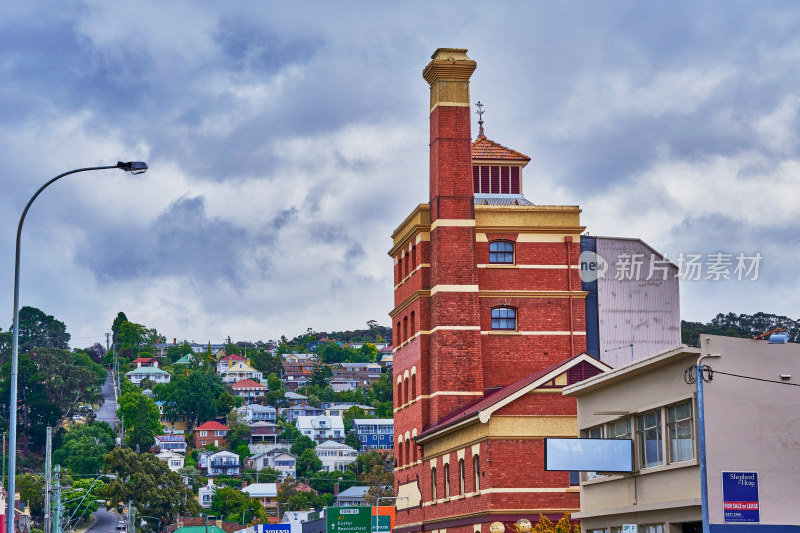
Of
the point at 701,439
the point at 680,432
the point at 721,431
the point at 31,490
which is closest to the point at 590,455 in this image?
the point at 680,432

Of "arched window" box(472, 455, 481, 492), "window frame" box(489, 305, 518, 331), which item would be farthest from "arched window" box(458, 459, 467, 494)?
"window frame" box(489, 305, 518, 331)

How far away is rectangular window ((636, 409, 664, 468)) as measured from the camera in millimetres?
35688

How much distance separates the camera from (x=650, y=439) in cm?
3638

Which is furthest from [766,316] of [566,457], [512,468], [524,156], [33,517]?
[33,517]

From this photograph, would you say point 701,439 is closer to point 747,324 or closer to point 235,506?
point 747,324

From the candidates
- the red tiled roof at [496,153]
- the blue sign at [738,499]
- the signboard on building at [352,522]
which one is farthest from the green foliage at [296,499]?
the blue sign at [738,499]

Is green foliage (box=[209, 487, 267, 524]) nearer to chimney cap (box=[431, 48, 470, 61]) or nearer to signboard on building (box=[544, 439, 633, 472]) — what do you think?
chimney cap (box=[431, 48, 470, 61])

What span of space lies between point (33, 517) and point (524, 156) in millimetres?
130366

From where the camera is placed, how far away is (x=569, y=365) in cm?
5053

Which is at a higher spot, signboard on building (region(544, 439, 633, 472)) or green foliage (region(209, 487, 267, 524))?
signboard on building (region(544, 439, 633, 472))

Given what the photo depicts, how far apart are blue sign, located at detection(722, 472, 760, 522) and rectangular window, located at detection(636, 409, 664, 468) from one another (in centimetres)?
326

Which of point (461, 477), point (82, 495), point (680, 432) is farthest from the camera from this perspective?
point (82, 495)

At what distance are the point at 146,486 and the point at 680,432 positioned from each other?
123 m

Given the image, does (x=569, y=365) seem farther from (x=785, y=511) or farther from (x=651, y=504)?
(x=785, y=511)
